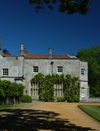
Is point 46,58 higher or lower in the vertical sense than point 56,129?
higher

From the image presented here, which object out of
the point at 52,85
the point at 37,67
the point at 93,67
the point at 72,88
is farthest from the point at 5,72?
the point at 93,67

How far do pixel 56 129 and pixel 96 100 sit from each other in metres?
21.6

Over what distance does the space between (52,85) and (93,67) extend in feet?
51.2

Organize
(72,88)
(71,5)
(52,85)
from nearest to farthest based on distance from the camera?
(71,5) < (72,88) < (52,85)

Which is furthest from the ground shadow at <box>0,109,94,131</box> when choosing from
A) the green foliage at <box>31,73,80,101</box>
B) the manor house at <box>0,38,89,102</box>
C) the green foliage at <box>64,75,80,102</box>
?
the manor house at <box>0,38,89,102</box>

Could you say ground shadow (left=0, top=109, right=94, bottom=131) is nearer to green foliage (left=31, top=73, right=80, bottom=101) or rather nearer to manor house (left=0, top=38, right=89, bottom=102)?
green foliage (left=31, top=73, right=80, bottom=101)

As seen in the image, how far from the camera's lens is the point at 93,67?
129 ft

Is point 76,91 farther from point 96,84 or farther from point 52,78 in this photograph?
point 96,84

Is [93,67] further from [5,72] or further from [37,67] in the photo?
[5,72]

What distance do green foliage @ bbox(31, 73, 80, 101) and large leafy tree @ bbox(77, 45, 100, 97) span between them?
40.9 ft

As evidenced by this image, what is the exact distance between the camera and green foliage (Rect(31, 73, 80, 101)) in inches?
1057

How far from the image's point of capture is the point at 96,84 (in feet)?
130

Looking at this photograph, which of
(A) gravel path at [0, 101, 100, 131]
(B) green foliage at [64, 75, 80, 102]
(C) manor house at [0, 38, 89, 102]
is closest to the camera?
(A) gravel path at [0, 101, 100, 131]

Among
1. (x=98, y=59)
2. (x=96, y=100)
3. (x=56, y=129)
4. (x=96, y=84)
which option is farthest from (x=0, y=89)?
(x=98, y=59)
